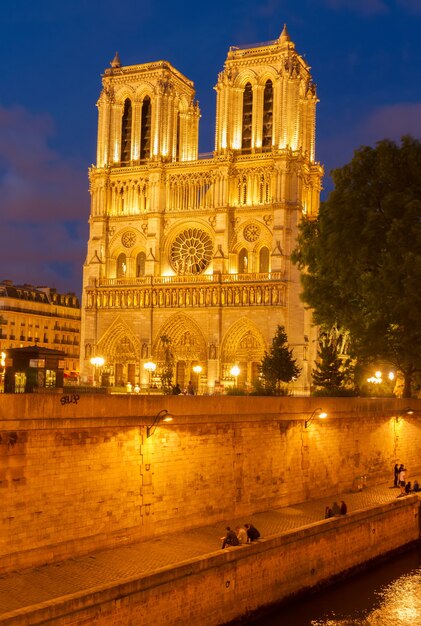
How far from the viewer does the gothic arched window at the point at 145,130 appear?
5569 centimetres

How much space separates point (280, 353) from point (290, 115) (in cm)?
1690

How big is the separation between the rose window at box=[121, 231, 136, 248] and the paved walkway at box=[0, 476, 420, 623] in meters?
35.8

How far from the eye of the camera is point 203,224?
2047 inches

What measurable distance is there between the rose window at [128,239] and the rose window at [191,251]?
2.92 m

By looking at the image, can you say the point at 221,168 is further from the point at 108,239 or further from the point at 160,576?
Answer: the point at 160,576

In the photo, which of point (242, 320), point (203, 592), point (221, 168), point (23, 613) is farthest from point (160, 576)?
point (221, 168)

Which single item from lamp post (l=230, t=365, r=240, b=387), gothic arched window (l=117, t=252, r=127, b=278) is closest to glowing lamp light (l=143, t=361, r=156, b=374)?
lamp post (l=230, t=365, r=240, b=387)

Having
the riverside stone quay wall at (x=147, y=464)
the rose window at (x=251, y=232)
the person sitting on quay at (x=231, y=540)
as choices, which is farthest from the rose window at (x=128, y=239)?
the person sitting on quay at (x=231, y=540)

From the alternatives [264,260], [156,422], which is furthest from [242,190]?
[156,422]

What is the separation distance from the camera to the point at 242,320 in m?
48.9

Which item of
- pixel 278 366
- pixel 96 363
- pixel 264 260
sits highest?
pixel 264 260

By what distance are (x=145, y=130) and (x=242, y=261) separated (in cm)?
1234

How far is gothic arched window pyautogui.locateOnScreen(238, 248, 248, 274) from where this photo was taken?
51.0 meters

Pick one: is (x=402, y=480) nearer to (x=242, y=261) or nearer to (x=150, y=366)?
(x=150, y=366)
